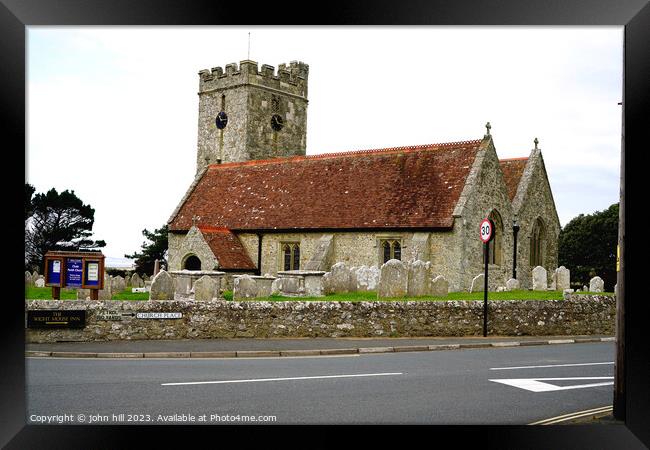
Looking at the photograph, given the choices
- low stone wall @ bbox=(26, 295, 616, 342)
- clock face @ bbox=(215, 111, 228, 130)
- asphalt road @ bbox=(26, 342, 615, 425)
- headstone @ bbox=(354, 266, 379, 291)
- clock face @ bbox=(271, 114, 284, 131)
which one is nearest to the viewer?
asphalt road @ bbox=(26, 342, 615, 425)

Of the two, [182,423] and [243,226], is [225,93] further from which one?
[182,423]

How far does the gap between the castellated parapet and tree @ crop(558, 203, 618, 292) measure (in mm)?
19488

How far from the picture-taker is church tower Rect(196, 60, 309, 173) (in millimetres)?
44688

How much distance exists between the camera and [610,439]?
21.7 feet

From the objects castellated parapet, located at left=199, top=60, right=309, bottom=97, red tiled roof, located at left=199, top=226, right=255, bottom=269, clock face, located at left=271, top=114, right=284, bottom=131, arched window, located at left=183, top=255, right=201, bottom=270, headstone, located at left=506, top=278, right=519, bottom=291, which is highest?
castellated parapet, located at left=199, top=60, right=309, bottom=97

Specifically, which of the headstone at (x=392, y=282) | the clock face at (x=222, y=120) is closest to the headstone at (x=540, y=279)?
the headstone at (x=392, y=282)

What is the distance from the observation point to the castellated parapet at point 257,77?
4500cm

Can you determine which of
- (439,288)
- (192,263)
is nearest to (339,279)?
(439,288)

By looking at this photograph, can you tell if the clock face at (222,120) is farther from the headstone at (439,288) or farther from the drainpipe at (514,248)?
the headstone at (439,288)

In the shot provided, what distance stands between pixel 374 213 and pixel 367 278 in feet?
11.7

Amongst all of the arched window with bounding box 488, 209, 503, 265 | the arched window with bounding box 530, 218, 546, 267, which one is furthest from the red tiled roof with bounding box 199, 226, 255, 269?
the arched window with bounding box 530, 218, 546, 267

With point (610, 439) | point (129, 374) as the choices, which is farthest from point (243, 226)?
point (610, 439)

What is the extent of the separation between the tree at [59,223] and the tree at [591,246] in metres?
28.6

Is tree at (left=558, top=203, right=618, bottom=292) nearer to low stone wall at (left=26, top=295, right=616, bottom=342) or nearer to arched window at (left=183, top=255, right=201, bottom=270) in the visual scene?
low stone wall at (left=26, top=295, right=616, bottom=342)
